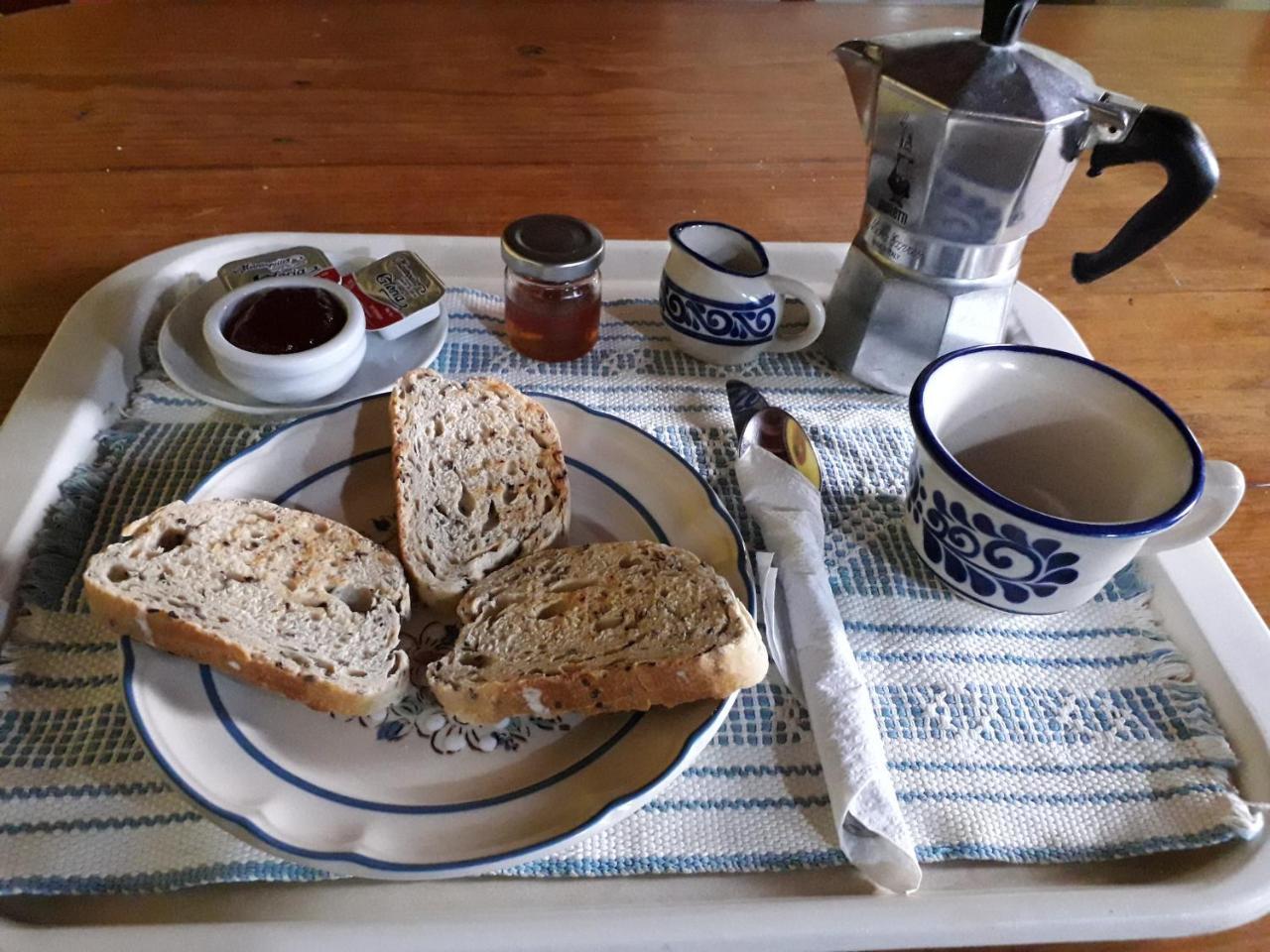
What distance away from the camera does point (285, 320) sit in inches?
34.7

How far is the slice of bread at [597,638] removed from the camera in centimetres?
59

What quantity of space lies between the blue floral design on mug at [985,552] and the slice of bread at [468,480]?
0.30m

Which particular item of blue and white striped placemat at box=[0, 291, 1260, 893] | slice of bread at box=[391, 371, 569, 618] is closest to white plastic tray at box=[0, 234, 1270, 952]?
blue and white striped placemat at box=[0, 291, 1260, 893]

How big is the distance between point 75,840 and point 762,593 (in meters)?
0.49

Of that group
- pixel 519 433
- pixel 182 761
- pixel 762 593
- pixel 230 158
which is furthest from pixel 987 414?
pixel 230 158

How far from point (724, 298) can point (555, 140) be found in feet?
1.83

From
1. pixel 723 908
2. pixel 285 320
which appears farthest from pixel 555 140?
pixel 723 908

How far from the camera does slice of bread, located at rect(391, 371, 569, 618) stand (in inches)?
28.7

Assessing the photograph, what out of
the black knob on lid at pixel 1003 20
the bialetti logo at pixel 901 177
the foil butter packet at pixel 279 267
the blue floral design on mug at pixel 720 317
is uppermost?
the black knob on lid at pixel 1003 20

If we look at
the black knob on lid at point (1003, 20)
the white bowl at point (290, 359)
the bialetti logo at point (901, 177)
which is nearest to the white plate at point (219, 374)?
the white bowl at point (290, 359)

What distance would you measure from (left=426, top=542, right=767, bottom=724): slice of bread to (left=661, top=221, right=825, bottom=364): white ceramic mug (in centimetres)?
32

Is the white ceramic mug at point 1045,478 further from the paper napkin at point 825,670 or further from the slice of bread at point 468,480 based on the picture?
the slice of bread at point 468,480

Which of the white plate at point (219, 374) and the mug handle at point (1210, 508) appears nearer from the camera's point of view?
the mug handle at point (1210, 508)

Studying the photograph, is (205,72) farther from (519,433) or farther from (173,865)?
(173,865)
